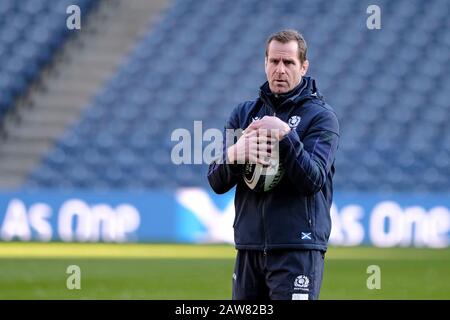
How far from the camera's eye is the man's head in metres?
5.29

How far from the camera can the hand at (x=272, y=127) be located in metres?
5.11

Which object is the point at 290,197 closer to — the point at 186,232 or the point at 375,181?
the point at 186,232

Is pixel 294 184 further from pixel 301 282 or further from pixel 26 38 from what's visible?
pixel 26 38

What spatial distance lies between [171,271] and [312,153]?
830cm

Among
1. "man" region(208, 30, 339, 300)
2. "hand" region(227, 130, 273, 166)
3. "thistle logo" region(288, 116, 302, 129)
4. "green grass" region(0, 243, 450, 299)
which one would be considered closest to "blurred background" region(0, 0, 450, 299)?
"green grass" region(0, 243, 450, 299)

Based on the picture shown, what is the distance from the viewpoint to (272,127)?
512 cm

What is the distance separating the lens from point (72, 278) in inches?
447

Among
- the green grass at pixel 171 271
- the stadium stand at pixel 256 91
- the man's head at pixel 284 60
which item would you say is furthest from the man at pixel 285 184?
the stadium stand at pixel 256 91

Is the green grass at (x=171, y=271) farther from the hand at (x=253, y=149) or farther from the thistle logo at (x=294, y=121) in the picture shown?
the hand at (x=253, y=149)

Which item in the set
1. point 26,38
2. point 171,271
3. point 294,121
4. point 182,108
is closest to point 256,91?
point 182,108

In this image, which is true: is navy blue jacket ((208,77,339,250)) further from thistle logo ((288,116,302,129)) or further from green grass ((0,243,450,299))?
green grass ((0,243,450,299))

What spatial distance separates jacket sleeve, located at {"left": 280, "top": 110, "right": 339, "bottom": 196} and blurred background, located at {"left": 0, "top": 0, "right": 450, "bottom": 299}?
11344 mm

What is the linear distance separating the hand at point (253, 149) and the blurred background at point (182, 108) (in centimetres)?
1140

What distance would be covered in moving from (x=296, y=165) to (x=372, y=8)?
17.4 meters
